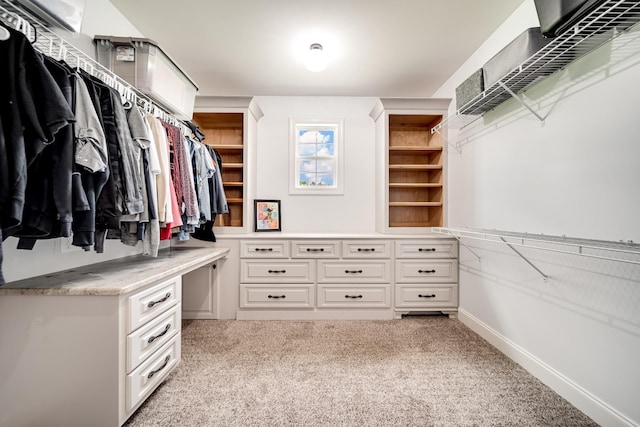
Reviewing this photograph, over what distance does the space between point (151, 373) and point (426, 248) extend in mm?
2439

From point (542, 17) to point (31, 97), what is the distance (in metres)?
2.23

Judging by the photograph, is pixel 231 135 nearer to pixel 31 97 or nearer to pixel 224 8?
pixel 224 8

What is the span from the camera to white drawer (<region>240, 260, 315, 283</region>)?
2703 mm

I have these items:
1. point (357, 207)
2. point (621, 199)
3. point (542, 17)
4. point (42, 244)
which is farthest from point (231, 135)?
point (621, 199)

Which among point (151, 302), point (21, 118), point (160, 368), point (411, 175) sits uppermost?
point (411, 175)

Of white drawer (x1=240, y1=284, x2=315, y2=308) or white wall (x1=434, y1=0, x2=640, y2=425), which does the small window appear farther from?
white wall (x1=434, y1=0, x2=640, y2=425)

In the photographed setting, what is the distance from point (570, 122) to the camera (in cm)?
153

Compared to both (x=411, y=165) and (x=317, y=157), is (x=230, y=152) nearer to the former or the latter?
(x=317, y=157)

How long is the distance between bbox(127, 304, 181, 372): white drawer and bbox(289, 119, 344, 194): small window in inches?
80.1

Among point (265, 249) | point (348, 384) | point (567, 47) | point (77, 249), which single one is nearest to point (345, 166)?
point (265, 249)

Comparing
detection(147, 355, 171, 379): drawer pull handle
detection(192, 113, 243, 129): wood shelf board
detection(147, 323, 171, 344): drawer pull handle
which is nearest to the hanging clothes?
detection(147, 323, 171, 344): drawer pull handle

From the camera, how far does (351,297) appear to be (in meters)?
2.72

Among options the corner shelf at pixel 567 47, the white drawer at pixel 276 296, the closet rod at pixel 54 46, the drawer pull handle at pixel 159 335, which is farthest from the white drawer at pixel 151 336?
the corner shelf at pixel 567 47

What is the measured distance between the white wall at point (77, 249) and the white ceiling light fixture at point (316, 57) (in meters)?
1.44
